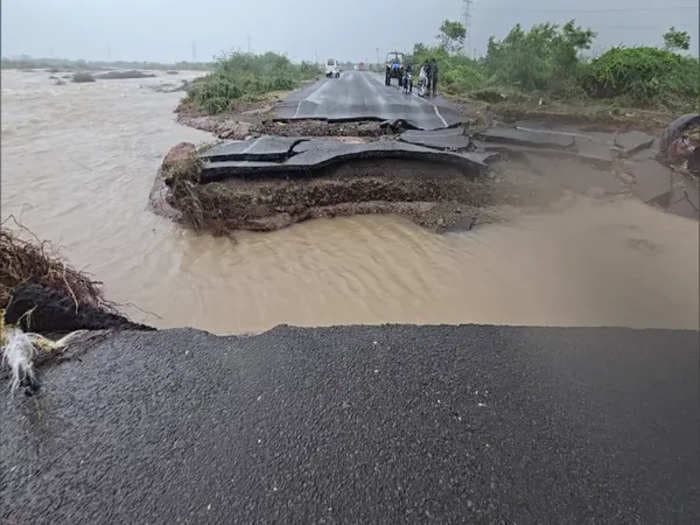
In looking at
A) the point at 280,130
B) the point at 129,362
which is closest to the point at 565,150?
the point at 129,362

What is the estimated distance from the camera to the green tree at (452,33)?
2.42 meters

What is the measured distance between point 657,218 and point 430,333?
1432mm

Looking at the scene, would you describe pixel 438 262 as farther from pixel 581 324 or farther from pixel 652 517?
pixel 652 517

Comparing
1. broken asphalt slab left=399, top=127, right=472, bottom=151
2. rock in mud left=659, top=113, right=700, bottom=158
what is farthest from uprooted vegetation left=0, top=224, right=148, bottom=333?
broken asphalt slab left=399, top=127, right=472, bottom=151

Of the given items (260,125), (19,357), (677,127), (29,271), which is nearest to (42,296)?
(29,271)

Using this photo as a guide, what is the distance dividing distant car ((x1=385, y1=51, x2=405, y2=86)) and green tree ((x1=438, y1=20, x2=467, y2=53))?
350mm

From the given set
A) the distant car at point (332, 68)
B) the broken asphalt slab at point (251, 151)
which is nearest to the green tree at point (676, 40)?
the distant car at point (332, 68)

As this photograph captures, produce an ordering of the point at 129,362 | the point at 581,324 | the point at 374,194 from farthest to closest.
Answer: the point at 374,194
the point at 581,324
the point at 129,362

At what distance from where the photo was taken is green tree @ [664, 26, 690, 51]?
174cm

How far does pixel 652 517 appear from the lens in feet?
4.87

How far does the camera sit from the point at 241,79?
4.21 metres

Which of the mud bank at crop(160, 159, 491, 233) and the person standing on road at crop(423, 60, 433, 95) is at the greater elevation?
the person standing on road at crop(423, 60, 433, 95)

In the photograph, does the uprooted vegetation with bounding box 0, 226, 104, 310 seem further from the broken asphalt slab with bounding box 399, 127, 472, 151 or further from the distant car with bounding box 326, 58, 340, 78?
the broken asphalt slab with bounding box 399, 127, 472, 151

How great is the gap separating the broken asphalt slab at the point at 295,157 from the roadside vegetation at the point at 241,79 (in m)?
0.57
